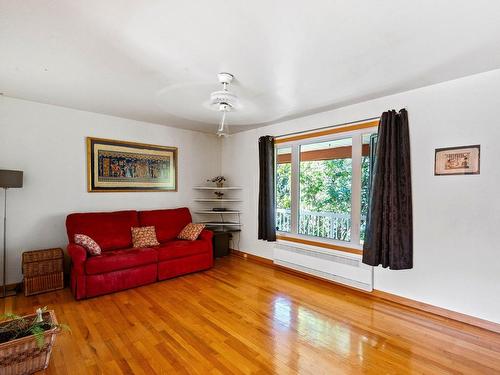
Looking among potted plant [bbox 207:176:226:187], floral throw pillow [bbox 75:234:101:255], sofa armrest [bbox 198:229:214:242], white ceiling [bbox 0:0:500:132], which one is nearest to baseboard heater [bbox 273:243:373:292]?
sofa armrest [bbox 198:229:214:242]

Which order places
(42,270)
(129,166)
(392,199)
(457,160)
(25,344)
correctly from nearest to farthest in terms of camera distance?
1. (25,344)
2. (457,160)
3. (392,199)
4. (42,270)
5. (129,166)

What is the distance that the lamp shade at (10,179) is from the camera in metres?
2.90

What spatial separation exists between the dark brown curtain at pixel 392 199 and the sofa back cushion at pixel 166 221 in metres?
2.98

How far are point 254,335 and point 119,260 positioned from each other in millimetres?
1976

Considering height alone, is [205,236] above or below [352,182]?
below

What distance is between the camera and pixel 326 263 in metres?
3.59

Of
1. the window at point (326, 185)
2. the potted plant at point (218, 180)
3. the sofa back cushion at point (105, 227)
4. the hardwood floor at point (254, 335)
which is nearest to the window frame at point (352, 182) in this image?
the window at point (326, 185)

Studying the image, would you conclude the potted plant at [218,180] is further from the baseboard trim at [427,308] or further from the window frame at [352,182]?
the baseboard trim at [427,308]

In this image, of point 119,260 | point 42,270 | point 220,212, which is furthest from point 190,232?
point 42,270

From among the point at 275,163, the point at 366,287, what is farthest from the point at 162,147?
the point at 366,287

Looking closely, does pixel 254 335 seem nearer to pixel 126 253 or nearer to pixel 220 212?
pixel 126 253

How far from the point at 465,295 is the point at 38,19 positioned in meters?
4.27

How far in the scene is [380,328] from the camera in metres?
2.48

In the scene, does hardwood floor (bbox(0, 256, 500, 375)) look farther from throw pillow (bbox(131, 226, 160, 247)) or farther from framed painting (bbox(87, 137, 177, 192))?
framed painting (bbox(87, 137, 177, 192))
